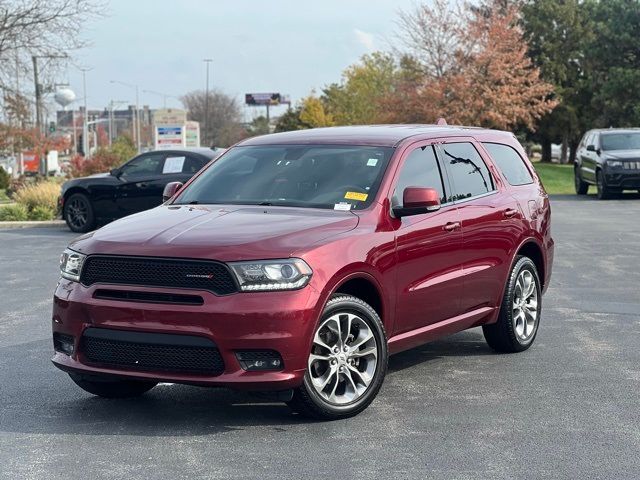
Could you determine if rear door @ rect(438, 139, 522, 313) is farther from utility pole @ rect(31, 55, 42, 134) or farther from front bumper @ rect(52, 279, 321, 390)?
utility pole @ rect(31, 55, 42, 134)

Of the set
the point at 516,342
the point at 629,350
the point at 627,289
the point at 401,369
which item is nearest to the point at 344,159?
the point at 401,369

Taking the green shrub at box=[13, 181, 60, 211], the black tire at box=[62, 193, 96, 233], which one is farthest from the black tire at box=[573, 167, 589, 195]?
the black tire at box=[62, 193, 96, 233]

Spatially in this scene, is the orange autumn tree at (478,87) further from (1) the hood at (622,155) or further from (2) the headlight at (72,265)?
(2) the headlight at (72,265)

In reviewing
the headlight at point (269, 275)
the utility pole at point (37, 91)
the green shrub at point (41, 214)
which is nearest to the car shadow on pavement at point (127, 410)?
the headlight at point (269, 275)

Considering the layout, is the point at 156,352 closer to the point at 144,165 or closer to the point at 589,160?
the point at 144,165

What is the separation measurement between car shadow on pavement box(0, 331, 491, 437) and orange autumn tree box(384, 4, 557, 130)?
120 feet

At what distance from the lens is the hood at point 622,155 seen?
90.0 feet

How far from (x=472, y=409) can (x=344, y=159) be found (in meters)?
1.93

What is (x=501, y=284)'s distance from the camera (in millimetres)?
8344

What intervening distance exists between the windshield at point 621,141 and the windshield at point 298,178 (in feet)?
73.1

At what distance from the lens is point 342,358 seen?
21.1 feet

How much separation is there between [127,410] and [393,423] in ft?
5.57

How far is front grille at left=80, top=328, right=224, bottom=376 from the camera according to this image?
6004 millimetres

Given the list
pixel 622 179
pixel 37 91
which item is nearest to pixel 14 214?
pixel 37 91
